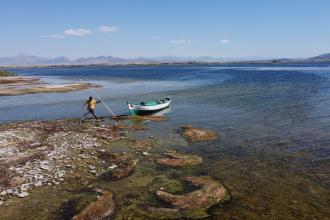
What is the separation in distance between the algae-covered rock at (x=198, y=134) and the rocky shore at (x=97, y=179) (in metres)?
0.09

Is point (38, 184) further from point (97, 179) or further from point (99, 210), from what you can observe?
point (99, 210)

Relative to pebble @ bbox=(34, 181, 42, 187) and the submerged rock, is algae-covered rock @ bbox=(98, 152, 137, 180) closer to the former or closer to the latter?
pebble @ bbox=(34, 181, 42, 187)

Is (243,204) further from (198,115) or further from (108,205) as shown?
(198,115)

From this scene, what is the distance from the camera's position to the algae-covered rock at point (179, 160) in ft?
74.2

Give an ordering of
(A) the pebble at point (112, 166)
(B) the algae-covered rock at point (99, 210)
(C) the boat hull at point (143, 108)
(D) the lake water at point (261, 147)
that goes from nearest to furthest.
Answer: (B) the algae-covered rock at point (99, 210), (D) the lake water at point (261, 147), (A) the pebble at point (112, 166), (C) the boat hull at point (143, 108)

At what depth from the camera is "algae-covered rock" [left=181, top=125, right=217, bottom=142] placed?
29062mm

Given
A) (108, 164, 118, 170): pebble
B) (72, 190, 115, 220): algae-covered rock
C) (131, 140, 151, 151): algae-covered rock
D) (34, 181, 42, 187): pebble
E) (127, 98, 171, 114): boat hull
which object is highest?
(127, 98, 171, 114): boat hull

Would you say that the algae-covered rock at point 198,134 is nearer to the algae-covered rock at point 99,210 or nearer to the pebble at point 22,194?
the algae-covered rock at point 99,210

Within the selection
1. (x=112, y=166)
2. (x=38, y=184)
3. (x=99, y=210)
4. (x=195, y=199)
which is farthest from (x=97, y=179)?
(x=195, y=199)

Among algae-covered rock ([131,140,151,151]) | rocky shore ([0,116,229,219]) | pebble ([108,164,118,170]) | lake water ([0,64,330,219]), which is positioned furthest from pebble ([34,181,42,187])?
lake water ([0,64,330,219])

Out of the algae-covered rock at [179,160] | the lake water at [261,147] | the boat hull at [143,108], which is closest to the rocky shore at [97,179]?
the algae-covered rock at [179,160]

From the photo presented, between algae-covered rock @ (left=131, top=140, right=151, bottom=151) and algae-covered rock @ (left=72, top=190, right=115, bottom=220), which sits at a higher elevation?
algae-covered rock @ (left=131, top=140, right=151, bottom=151)

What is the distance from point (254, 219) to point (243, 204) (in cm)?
146

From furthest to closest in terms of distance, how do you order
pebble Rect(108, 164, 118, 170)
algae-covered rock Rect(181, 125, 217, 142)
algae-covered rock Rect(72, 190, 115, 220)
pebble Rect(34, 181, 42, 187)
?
algae-covered rock Rect(181, 125, 217, 142) < pebble Rect(108, 164, 118, 170) < pebble Rect(34, 181, 42, 187) < algae-covered rock Rect(72, 190, 115, 220)
